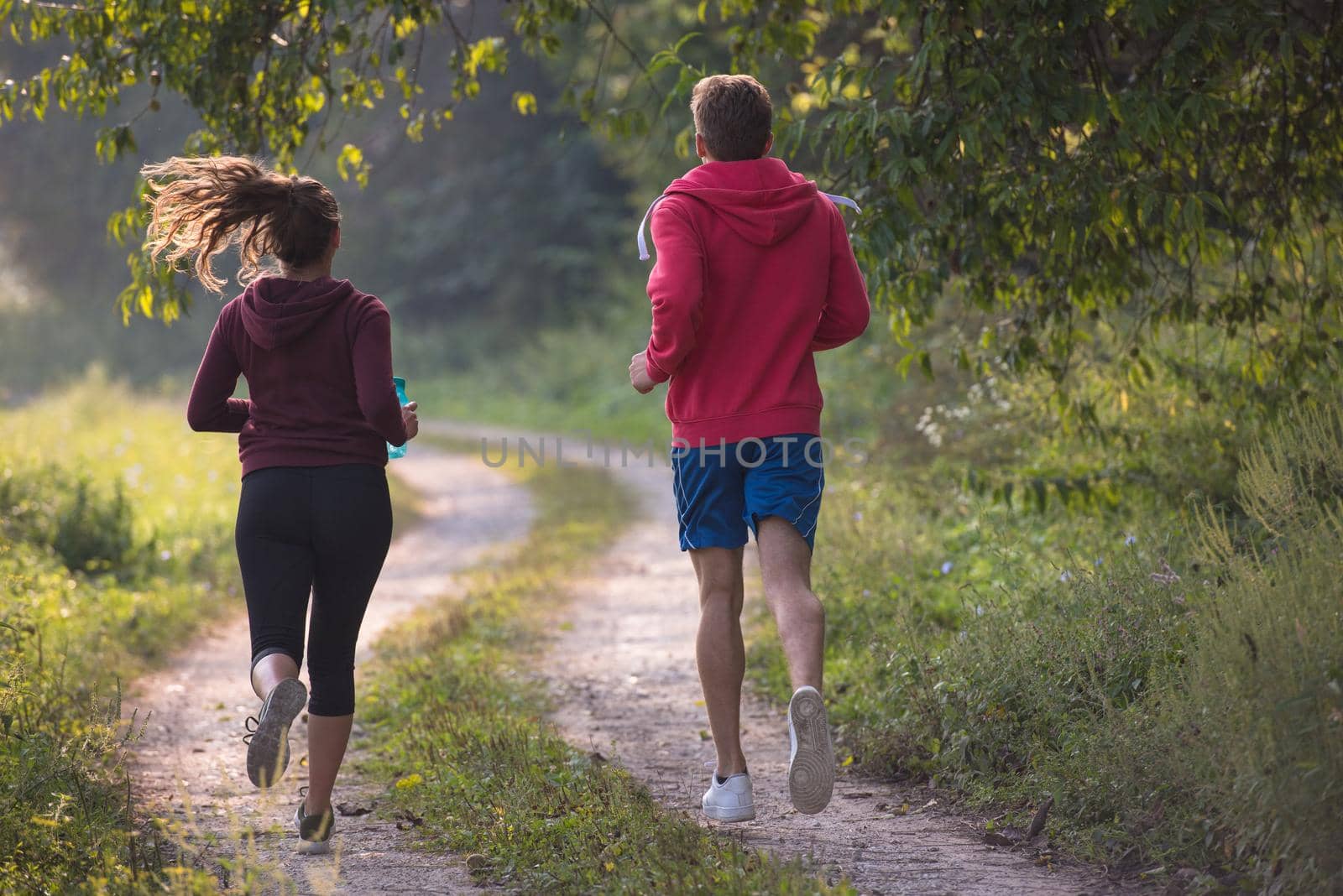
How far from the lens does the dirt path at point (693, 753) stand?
3.52 metres

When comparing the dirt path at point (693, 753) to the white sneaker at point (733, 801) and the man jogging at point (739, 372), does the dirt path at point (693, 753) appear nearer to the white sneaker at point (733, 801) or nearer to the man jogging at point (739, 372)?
the white sneaker at point (733, 801)

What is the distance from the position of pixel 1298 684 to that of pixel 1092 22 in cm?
309

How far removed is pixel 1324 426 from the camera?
195 inches

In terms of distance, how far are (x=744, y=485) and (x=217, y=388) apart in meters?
1.63

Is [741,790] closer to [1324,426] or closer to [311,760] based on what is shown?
[311,760]

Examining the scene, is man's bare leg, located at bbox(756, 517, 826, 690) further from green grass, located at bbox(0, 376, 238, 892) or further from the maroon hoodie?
green grass, located at bbox(0, 376, 238, 892)

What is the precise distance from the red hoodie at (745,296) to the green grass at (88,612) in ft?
6.20

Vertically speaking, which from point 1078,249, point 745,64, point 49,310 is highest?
point 745,64

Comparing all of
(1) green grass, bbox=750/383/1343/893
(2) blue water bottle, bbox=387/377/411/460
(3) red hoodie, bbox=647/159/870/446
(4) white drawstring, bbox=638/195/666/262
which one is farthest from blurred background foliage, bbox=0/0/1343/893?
(2) blue water bottle, bbox=387/377/411/460

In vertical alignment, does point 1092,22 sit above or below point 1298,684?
above

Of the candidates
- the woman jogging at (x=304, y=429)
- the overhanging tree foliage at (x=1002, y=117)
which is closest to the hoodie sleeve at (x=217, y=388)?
the woman jogging at (x=304, y=429)

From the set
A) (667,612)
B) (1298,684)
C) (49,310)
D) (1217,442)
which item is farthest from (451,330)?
(1298,684)

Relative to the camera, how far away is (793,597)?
374cm

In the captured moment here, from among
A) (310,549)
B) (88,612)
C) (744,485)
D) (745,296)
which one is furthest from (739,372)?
(88,612)
